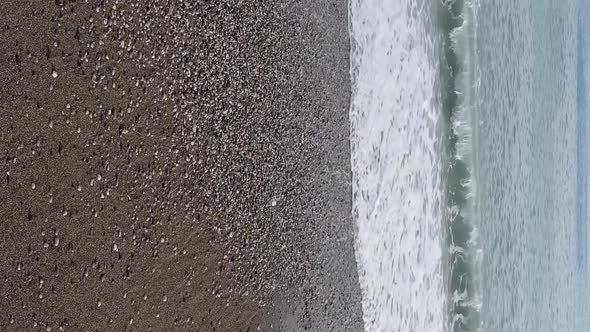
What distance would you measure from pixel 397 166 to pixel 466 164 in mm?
516

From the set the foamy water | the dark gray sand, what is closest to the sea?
the foamy water

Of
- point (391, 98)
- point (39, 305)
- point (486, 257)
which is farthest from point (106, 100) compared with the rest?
point (486, 257)

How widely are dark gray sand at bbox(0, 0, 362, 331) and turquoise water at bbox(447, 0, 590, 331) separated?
82cm

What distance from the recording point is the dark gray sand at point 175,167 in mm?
1520

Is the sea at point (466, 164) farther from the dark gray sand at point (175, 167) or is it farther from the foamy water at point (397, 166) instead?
the dark gray sand at point (175, 167)

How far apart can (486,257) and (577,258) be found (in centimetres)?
132

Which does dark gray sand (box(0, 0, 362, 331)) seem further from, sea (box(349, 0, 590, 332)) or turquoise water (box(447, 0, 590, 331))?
turquoise water (box(447, 0, 590, 331))

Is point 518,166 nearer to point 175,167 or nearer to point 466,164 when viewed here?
point 466,164

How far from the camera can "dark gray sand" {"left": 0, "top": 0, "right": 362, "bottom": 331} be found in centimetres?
152

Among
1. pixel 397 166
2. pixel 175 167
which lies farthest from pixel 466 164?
pixel 175 167

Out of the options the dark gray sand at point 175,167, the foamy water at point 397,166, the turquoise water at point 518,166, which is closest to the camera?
the dark gray sand at point 175,167

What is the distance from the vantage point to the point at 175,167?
1.80 metres

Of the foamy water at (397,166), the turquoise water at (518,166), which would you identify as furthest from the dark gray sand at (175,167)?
the turquoise water at (518,166)

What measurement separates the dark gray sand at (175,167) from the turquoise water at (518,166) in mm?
818
